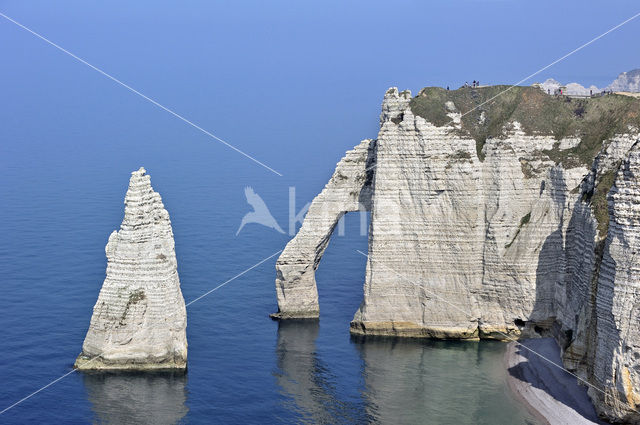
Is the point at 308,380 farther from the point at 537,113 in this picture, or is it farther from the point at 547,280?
the point at 537,113

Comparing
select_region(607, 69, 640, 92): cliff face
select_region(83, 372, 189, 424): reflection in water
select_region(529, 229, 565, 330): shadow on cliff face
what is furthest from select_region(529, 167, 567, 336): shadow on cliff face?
select_region(607, 69, 640, 92): cliff face

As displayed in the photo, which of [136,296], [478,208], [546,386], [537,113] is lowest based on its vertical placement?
[546,386]

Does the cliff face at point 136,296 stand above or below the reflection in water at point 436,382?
above

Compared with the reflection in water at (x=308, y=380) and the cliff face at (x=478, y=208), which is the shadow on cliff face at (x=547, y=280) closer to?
the cliff face at (x=478, y=208)

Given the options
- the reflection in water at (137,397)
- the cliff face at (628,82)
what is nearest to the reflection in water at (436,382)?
the reflection in water at (137,397)

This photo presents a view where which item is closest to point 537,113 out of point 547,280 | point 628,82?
point 547,280

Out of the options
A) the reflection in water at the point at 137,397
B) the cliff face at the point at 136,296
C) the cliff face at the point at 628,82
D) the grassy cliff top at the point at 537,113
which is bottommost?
the reflection in water at the point at 137,397
